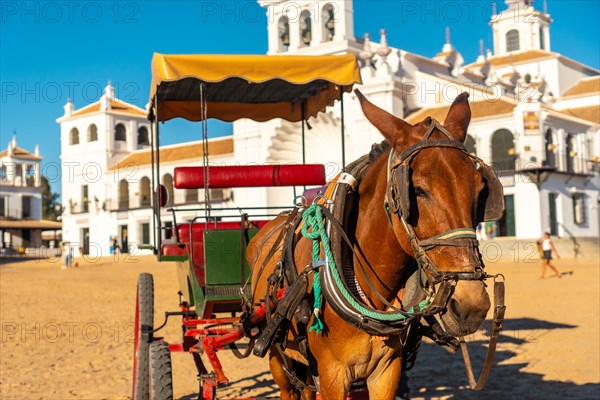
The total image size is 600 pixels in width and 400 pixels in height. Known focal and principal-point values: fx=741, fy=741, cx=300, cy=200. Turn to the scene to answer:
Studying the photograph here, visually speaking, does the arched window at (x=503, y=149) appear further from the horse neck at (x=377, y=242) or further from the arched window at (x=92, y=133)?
the horse neck at (x=377, y=242)

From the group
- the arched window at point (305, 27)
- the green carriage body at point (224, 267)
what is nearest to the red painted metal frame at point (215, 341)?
the green carriage body at point (224, 267)

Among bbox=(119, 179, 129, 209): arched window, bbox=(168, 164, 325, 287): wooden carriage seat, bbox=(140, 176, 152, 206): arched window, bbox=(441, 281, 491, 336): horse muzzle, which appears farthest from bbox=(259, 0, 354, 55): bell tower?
bbox=(441, 281, 491, 336): horse muzzle

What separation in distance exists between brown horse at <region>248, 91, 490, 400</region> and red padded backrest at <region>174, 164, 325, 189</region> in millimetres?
2842

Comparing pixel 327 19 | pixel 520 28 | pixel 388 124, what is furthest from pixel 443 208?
pixel 520 28

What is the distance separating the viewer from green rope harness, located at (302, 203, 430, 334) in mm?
3408

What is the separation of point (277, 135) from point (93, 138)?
930 inches

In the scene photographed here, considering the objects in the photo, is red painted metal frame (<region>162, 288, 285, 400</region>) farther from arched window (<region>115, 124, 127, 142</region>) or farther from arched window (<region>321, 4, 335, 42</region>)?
arched window (<region>115, 124, 127, 142</region>)

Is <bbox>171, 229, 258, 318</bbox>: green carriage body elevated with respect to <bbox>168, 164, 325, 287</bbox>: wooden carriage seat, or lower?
lower

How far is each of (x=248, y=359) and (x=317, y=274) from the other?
6401mm

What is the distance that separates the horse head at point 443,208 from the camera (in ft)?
9.50

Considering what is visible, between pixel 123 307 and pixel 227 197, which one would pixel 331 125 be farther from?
pixel 123 307

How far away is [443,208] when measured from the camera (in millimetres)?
2990

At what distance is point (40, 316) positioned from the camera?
1512cm

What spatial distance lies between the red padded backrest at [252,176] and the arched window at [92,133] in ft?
176
